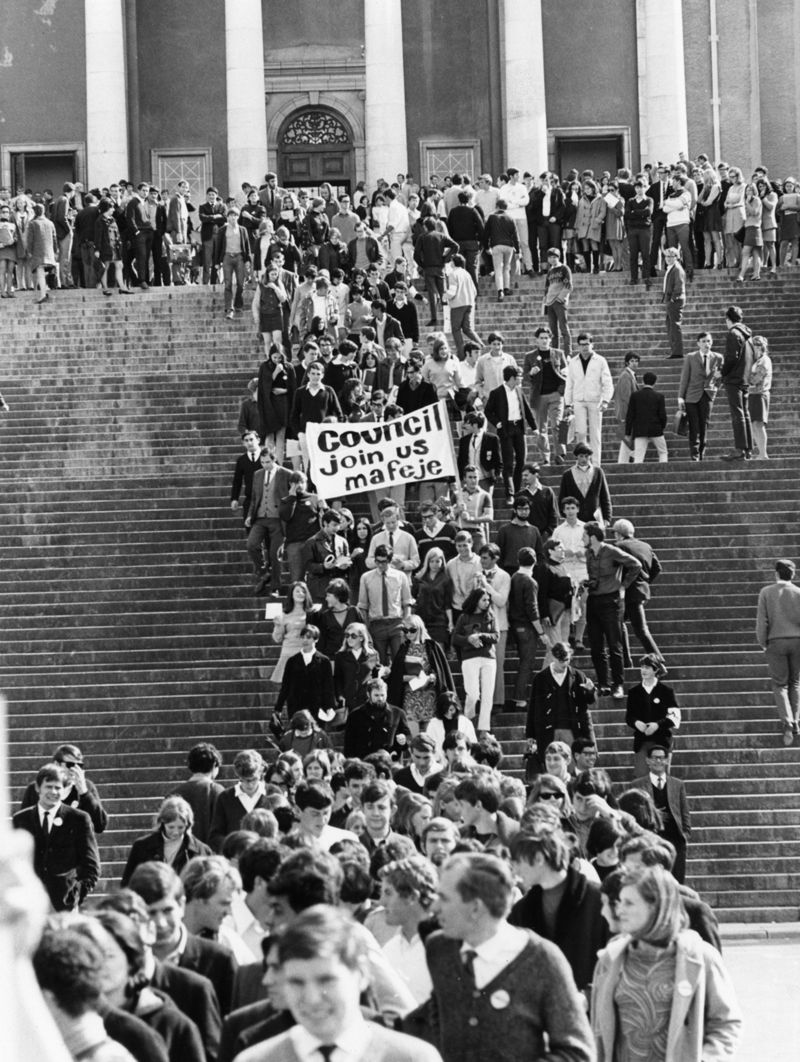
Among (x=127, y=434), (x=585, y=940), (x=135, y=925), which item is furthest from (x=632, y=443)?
(x=135, y=925)

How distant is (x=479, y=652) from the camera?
19500 millimetres

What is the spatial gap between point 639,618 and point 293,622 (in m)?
3.15

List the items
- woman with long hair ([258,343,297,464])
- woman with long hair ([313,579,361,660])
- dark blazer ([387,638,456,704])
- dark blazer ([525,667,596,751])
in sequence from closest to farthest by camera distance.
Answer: dark blazer ([525,667,596,751]) < dark blazer ([387,638,456,704]) < woman with long hair ([313,579,361,660]) < woman with long hair ([258,343,297,464])

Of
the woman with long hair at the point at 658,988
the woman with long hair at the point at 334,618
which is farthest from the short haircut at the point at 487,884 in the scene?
the woman with long hair at the point at 334,618

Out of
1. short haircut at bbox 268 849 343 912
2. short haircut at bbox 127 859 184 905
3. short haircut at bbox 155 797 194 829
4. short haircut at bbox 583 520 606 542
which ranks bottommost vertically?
short haircut at bbox 155 797 194 829

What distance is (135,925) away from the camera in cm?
718

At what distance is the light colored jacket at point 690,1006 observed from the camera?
7.91 metres

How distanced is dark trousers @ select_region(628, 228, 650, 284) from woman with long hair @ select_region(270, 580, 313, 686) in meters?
13.5

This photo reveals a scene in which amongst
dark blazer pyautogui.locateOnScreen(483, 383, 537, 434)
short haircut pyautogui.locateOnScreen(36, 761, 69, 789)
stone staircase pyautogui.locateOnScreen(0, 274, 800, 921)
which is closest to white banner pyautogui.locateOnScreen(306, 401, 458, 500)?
dark blazer pyautogui.locateOnScreen(483, 383, 537, 434)

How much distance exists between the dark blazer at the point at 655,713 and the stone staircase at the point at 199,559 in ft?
3.60

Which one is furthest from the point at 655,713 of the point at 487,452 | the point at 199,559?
the point at 199,559

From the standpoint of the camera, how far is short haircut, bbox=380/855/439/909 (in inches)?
332

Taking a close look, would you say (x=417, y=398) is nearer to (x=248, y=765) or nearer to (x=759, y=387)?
(x=759, y=387)

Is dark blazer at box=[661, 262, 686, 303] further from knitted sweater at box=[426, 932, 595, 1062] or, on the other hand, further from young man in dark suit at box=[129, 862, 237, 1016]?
knitted sweater at box=[426, 932, 595, 1062]
